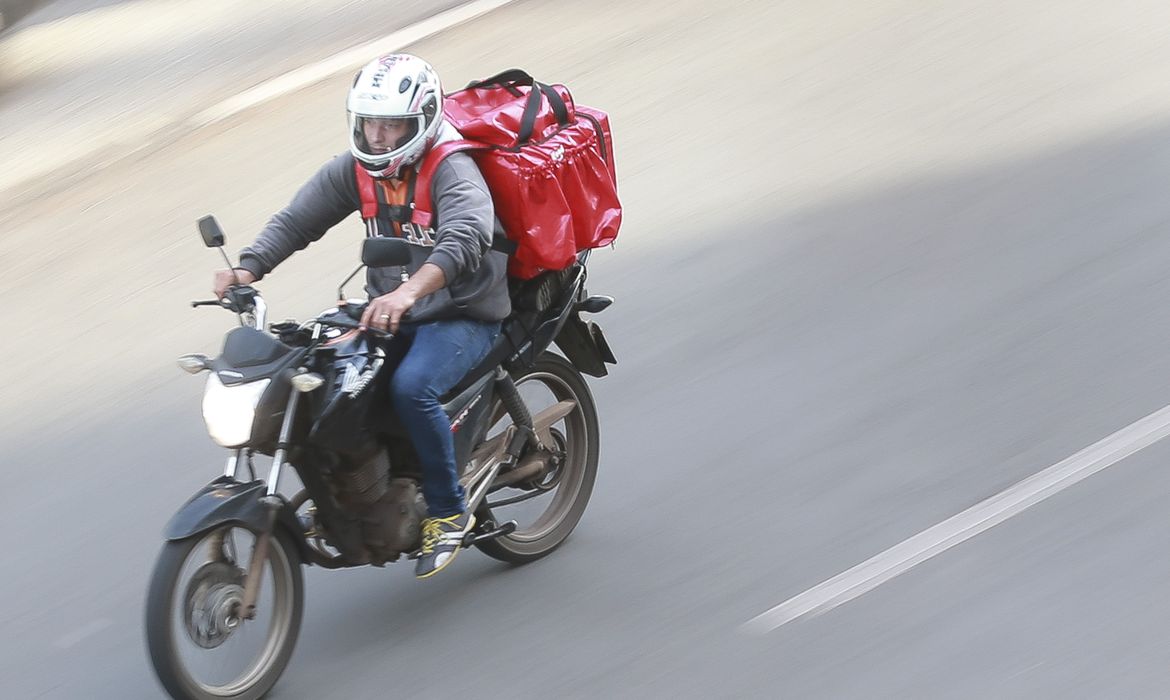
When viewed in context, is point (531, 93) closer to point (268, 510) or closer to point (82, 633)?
point (268, 510)

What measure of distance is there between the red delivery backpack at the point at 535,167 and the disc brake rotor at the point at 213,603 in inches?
52.3

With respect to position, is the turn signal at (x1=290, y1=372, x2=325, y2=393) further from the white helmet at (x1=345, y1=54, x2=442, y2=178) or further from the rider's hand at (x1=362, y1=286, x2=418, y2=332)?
the white helmet at (x1=345, y1=54, x2=442, y2=178)

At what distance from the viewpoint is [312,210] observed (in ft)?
19.3

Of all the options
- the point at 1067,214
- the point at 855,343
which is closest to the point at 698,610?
the point at 855,343

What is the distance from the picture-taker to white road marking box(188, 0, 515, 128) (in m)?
11.5

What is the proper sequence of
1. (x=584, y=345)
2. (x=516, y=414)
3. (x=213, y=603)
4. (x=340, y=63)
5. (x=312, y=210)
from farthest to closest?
(x=340, y=63) < (x=584, y=345) < (x=516, y=414) < (x=312, y=210) < (x=213, y=603)

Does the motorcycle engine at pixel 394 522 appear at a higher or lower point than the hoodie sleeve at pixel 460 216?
lower

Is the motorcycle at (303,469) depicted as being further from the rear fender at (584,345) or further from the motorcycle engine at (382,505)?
the rear fender at (584,345)

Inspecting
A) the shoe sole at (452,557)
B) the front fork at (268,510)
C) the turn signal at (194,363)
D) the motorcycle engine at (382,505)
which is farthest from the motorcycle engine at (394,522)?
the turn signal at (194,363)

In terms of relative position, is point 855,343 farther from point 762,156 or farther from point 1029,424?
point 762,156

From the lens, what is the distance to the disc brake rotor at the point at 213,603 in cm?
505

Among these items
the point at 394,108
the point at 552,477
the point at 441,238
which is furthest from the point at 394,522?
the point at 394,108

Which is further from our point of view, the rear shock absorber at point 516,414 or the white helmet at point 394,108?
the rear shock absorber at point 516,414

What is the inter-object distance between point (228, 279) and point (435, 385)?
2.51ft
